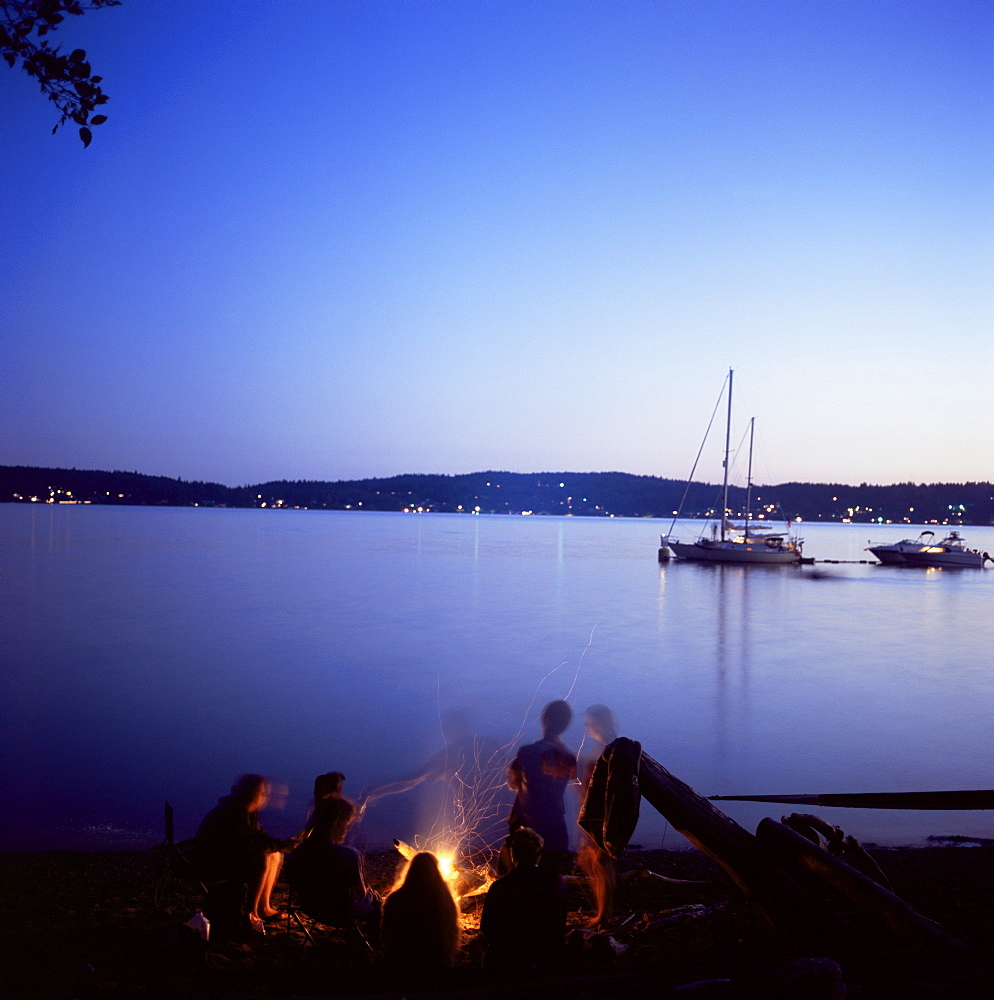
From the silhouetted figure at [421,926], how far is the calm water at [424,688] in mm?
4950

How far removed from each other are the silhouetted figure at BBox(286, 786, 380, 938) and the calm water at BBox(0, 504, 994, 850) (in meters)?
4.19

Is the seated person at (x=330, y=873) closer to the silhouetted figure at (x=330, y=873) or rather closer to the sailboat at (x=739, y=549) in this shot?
the silhouetted figure at (x=330, y=873)

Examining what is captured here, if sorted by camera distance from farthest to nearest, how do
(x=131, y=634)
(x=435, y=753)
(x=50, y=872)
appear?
(x=131, y=634) < (x=435, y=753) < (x=50, y=872)

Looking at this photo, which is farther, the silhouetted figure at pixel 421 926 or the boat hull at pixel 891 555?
the boat hull at pixel 891 555

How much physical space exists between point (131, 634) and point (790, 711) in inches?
Result: 765

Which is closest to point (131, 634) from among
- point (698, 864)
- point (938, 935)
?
point (698, 864)

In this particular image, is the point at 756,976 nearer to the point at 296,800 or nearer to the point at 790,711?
the point at 296,800

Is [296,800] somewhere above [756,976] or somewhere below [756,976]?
below

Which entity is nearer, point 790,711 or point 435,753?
point 435,753

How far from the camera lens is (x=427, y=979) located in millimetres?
4426

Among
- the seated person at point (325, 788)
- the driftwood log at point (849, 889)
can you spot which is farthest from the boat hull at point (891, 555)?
the seated person at point (325, 788)

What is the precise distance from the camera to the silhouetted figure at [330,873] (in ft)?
16.9

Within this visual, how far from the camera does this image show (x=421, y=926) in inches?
176

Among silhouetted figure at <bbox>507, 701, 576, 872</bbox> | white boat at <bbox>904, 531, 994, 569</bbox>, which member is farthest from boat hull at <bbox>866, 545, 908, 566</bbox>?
silhouetted figure at <bbox>507, 701, 576, 872</bbox>
